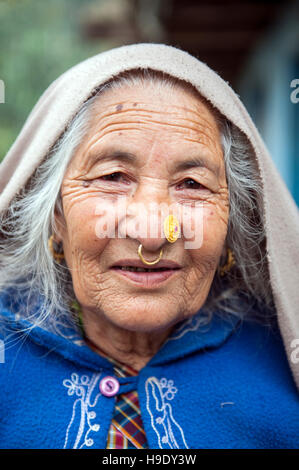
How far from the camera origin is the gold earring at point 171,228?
1598 millimetres

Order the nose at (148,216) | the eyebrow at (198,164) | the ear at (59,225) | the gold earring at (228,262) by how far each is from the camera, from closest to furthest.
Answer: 1. the nose at (148,216)
2. the eyebrow at (198,164)
3. the ear at (59,225)
4. the gold earring at (228,262)

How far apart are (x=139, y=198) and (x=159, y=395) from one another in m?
0.75

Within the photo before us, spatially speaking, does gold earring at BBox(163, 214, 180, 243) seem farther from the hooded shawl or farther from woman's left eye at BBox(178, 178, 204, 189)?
the hooded shawl

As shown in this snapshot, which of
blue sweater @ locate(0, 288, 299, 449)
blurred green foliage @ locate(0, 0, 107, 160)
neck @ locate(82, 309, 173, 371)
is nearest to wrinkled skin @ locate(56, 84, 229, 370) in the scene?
neck @ locate(82, 309, 173, 371)

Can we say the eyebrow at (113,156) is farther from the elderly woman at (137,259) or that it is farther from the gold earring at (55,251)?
the gold earring at (55,251)

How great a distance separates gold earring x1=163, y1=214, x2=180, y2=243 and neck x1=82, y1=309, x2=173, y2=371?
473 mm

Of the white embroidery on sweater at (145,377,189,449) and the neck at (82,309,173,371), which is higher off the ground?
the neck at (82,309,173,371)

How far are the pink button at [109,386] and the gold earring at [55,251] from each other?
52 centimetres

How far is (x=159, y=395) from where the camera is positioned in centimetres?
176

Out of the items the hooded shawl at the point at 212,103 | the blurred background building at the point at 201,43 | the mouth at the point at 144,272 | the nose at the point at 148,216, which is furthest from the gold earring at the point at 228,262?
the blurred background building at the point at 201,43

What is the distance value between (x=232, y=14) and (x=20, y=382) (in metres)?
5.56

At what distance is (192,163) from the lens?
1.70 metres

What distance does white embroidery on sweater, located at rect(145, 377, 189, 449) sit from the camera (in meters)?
1.66

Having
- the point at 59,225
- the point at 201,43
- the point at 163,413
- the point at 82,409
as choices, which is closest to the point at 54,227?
the point at 59,225
